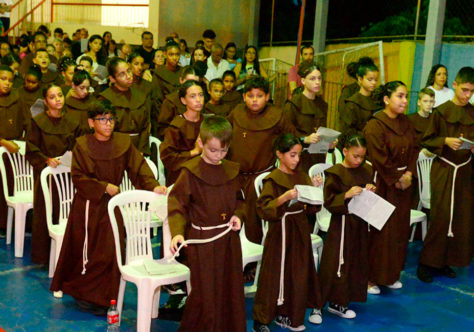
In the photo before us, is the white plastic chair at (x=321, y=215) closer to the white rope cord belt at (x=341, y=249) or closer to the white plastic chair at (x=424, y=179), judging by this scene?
the white rope cord belt at (x=341, y=249)

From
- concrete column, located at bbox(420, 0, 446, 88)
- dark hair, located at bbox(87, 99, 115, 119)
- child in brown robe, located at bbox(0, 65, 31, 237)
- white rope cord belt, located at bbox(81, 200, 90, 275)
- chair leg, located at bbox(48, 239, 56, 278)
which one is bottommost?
chair leg, located at bbox(48, 239, 56, 278)

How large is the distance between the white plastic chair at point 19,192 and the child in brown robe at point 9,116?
8.9 inches

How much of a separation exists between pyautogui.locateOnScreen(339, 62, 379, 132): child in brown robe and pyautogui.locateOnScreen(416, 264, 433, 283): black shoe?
61.8 inches

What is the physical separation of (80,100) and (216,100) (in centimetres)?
161

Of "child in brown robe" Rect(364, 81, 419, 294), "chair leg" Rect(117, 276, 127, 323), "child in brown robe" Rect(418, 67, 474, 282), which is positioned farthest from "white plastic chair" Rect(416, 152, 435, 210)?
"chair leg" Rect(117, 276, 127, 323)

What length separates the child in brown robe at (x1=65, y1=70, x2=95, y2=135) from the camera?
6.16m

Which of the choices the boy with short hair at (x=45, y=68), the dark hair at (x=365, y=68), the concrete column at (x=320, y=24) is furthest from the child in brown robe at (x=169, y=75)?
→ the concrete column at (x=320, y=24)

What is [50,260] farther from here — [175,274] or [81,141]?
[175,274]

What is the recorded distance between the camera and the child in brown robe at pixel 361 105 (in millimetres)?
6441

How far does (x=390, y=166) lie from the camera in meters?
5.36

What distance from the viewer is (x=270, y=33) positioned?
1531 cm

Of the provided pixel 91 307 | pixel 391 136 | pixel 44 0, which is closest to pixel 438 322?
pixel 391 136

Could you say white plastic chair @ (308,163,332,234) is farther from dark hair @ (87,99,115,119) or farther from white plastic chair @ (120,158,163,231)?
dark hair @ (87,99,115,119)

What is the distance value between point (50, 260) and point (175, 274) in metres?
1.77
